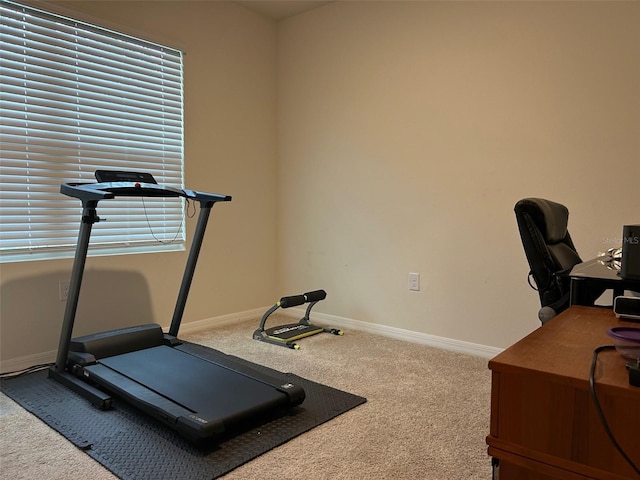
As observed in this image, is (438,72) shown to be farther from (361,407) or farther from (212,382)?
(212,382)

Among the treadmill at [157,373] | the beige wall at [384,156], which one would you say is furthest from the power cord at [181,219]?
the treadmill at [157,373]

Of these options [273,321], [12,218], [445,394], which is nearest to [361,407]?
[445,394]

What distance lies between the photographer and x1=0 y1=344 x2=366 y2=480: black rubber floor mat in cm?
170

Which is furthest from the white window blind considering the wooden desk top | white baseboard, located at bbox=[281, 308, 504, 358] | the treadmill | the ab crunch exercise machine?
the wooden desk top

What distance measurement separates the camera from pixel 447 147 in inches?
123

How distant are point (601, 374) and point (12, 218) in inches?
115

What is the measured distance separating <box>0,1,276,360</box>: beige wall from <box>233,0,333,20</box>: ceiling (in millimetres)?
78

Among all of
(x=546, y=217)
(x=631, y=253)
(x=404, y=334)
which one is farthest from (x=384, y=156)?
(x=631, y=253)

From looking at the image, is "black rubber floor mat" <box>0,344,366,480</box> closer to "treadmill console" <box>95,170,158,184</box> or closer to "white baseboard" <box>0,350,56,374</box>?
"white baseboard" <box>0,350,56,374</box>

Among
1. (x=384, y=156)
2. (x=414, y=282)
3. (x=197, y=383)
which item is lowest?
(x=197, y=383)

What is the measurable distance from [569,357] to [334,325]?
2.95 m

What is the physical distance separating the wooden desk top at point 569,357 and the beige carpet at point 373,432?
0.83 metres

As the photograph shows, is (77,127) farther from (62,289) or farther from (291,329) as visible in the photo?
(291,329)

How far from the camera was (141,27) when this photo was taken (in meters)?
3.17
